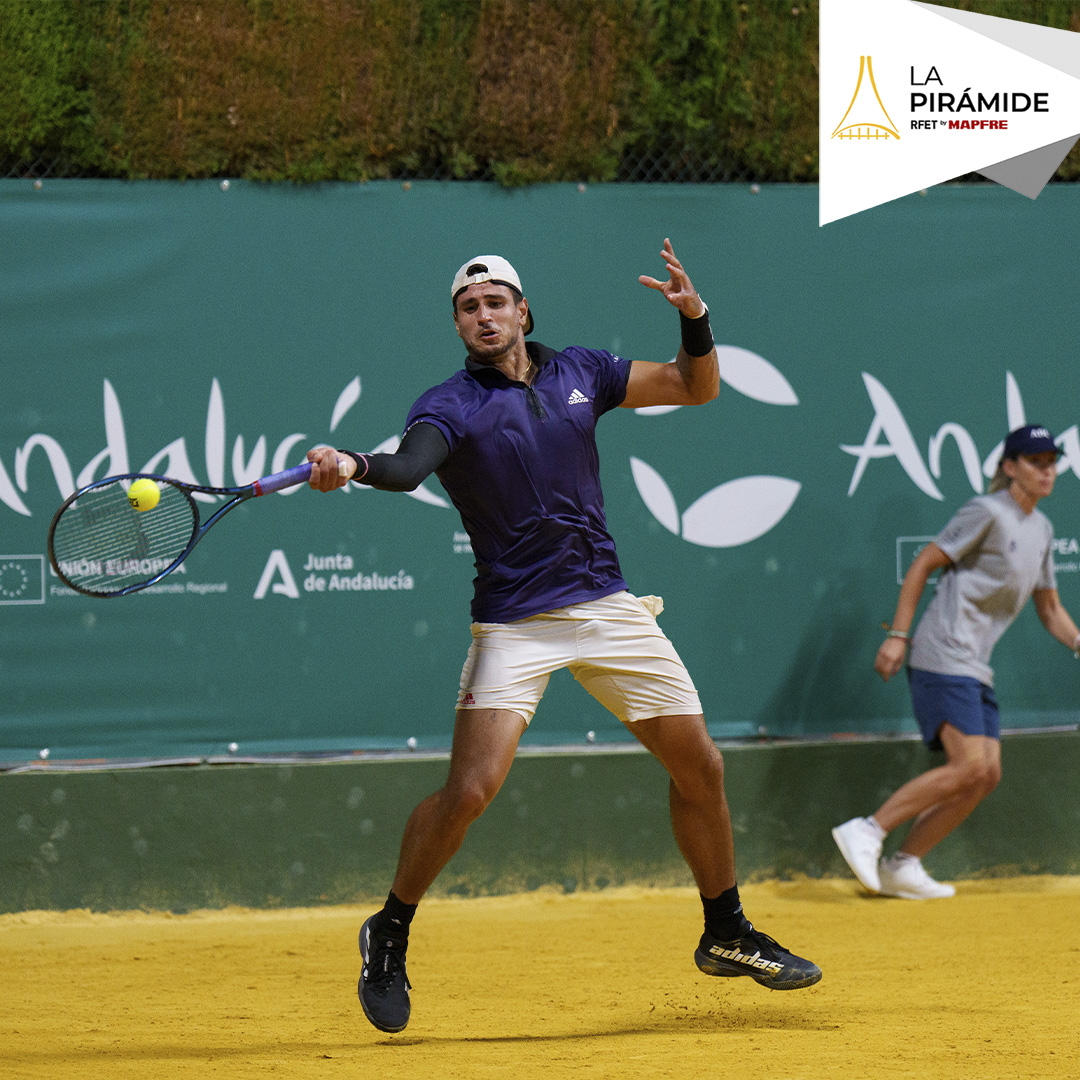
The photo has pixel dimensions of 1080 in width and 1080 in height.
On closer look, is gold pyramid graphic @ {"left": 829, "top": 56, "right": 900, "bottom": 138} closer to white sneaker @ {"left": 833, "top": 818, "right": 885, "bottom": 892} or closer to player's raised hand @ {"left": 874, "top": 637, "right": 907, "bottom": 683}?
player's raised hand @ {"left": 874, "top": 637, "right": 907, "bottom": 683}

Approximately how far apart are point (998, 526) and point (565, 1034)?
9.77ft

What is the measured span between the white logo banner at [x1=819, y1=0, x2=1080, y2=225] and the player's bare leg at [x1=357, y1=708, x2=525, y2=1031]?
348 centimetres

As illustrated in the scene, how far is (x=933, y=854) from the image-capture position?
20.6ft

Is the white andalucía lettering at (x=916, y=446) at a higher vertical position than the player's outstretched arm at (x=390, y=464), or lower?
lower

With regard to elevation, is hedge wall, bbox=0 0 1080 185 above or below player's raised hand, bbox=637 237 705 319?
above

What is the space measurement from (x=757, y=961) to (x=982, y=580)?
2567 millimetres

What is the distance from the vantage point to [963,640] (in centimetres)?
590

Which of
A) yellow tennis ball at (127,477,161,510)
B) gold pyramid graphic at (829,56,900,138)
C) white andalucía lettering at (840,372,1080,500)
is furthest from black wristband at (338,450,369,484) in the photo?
gold pyramid graphic at (829,56,900,138)

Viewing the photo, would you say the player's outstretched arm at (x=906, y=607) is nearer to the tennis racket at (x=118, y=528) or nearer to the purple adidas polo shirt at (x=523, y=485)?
the purple adidas polo shirt at (x=523, y=485)

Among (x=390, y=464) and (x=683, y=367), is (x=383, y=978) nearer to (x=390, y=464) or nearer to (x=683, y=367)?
(x=390, y=464)

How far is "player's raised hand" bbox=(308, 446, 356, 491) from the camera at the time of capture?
3.35 metres

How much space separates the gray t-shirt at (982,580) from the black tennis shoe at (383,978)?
2966 mm

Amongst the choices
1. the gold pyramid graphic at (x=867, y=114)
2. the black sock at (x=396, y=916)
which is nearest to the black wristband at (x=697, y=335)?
the black sock at (x=396, y=916)

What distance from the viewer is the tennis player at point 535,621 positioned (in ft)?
12.6
